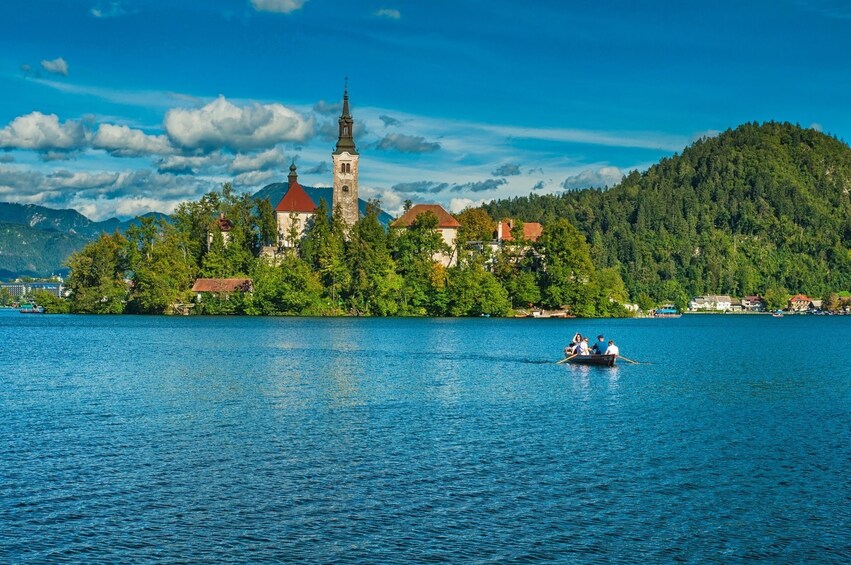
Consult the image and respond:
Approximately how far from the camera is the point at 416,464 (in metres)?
28.2

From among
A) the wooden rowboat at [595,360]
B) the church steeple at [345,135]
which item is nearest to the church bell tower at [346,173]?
the church steeple at [345,135]

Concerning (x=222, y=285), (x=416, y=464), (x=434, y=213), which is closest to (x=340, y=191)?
(x=434, y=213)

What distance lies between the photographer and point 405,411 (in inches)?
1556

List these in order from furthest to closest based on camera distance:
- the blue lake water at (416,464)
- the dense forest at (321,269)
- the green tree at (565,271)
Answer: the green tree at (565,271)
the dense forest at (321,269)
the blue lake water at (416,464)

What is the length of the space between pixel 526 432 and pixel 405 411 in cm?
687

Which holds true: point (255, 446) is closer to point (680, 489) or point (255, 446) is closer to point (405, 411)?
point (405, 411)

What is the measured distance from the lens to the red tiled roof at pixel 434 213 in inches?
6560

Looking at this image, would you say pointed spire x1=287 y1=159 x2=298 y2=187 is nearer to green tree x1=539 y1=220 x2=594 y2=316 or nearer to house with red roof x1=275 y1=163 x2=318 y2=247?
house with red roof x1=275 y1=163 x2=318 y2=247

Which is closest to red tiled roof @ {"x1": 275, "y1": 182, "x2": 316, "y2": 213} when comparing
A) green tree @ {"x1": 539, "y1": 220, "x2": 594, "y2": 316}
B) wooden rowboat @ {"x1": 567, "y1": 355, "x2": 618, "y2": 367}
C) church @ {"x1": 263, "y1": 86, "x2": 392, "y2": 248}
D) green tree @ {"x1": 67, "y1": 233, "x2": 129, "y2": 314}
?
church @ {"x1": 263, "y1": 86, "x2": 392, "y2": 248}

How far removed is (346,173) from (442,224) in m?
20.1

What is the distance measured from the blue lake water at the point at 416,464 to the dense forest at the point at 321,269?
281ft

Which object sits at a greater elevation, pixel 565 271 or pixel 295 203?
pixel 295 203

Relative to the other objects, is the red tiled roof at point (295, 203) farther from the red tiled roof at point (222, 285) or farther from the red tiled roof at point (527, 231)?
the red tiled roof at point (527, 231)

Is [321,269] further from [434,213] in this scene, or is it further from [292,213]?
[434,213]
